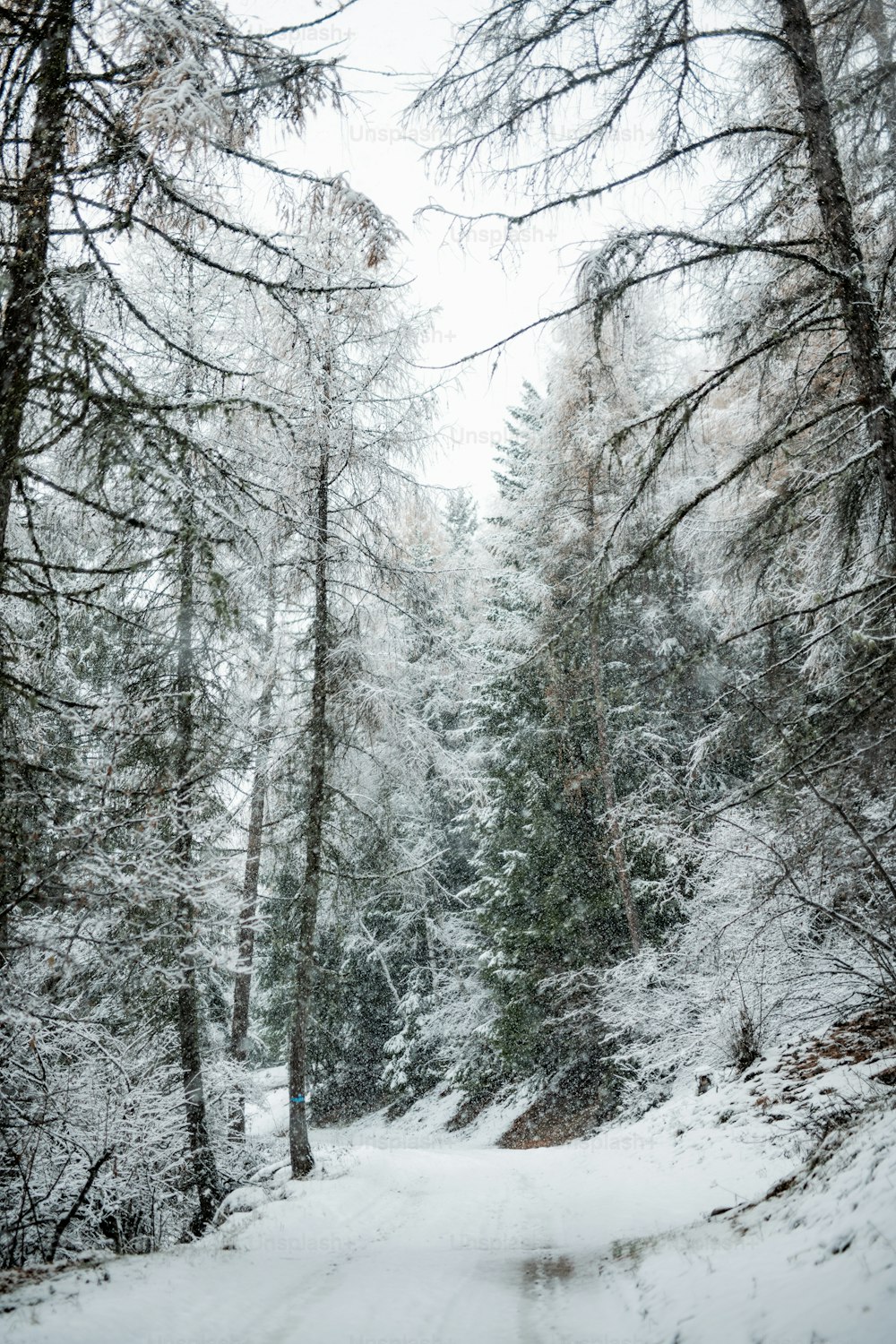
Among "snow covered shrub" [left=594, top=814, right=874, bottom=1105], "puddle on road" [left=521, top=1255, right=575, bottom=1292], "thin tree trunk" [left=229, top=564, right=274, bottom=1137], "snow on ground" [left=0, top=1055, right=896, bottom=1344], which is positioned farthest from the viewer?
"thin tree trunk" [left=229, top=564, right=274, bottom=1137]

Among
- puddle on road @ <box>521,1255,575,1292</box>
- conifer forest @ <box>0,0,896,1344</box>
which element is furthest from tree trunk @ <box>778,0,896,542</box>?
puddle on road @ <box>521,1255,575,1292</box>

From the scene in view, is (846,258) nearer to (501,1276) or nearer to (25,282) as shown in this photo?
(25,282)

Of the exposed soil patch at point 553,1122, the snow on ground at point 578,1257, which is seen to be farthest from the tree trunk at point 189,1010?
the exposed soil patch at point 553,1122

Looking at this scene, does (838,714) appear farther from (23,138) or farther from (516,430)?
(516,430)

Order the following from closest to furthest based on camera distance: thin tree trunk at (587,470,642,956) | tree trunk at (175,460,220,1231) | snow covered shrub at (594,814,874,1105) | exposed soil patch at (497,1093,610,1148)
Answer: snow covered shrub at (594,814,874,1105), tree trunk at (175,460,220,1231), thin tree trunk at (587,470,642,956), exposed soil patch at (497,1093,610,1148)

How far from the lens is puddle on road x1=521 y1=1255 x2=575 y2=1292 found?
4539mm

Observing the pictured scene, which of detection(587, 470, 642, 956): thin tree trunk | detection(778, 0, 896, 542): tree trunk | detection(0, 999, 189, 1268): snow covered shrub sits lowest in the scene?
detection(0, 999, 189, 1268): snow covered shrub

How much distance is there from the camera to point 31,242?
4191mm

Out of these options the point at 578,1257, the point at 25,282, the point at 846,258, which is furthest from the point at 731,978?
the point at 25,282

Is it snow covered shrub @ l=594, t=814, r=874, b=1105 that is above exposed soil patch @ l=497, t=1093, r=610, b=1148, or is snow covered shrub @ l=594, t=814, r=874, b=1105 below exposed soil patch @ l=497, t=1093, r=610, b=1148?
above

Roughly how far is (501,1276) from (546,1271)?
0.30 m

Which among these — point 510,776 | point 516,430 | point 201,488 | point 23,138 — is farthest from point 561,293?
point 516,430

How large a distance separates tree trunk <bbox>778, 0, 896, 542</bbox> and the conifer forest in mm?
28

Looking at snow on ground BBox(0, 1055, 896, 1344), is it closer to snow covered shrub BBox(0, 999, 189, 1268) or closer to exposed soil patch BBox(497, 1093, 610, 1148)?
snow covered shrub BBox(0, 999, 189, 1268)
